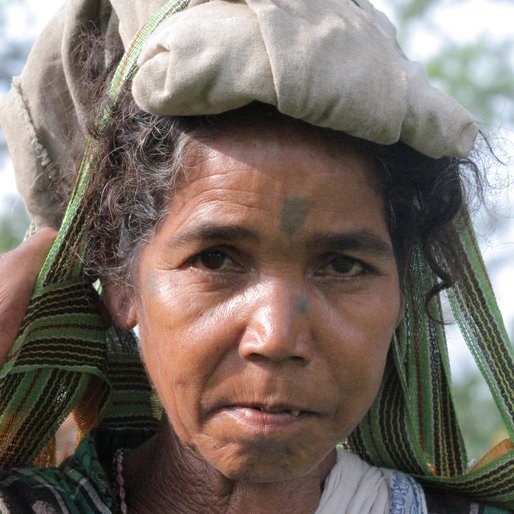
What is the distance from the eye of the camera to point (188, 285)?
1956 millimetres

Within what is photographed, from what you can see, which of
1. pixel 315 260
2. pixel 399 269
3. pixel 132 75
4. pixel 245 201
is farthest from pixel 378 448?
pixel 132 75

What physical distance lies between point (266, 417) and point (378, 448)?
0.60m

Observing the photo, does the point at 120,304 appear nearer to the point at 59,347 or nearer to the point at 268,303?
the point at 59,347

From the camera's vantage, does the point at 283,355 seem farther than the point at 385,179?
No

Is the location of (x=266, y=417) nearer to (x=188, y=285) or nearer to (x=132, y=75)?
(x=188, y=285)

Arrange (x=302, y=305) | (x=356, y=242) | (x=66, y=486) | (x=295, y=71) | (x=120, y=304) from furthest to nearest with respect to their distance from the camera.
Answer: (x=120, y=304) → (x=66, y=486) → (x=356, y=242) → (x=302, y=305) → (x=295, y=71)

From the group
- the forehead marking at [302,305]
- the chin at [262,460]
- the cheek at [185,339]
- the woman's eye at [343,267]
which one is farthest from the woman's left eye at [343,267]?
the chin at [262,460]

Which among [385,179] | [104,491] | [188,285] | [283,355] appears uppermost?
[385,179]

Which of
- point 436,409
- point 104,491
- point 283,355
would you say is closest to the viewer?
point 283,355

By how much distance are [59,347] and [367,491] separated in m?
0.77

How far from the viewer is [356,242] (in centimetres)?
198

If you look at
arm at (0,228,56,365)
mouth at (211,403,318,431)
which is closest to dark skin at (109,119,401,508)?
mouth at (211,403,318,431)

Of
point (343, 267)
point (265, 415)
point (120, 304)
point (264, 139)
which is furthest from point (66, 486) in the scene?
point (264, 139)

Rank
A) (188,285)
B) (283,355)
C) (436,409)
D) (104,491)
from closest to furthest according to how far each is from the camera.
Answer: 1. (283,355)
2. (188,285)
3. (104,491)
4. (436,409)
